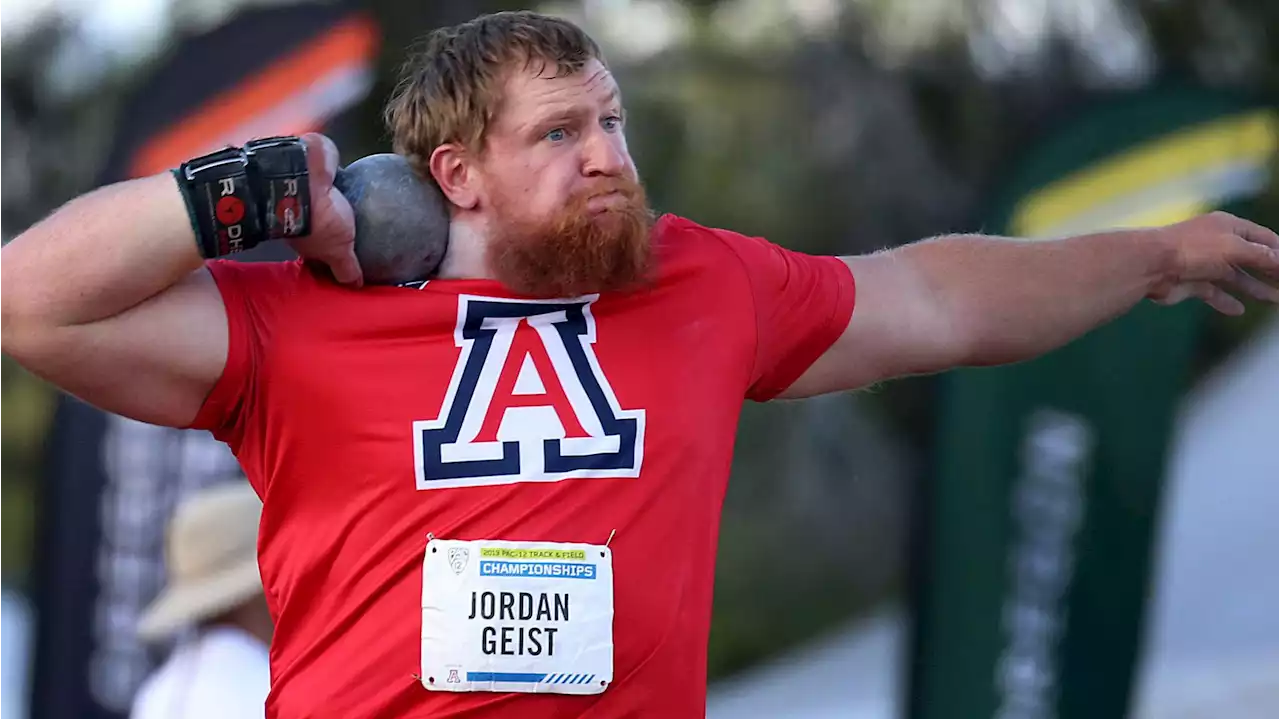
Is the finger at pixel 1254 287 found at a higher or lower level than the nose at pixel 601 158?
lower

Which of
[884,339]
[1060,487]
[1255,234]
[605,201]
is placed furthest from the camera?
[1060,487]

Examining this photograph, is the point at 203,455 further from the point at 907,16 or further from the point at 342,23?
the point at 907,16

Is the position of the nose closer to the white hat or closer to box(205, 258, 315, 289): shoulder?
box(205, 258, 315, 289): shoulder

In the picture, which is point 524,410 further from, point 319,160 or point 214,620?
point 214,620

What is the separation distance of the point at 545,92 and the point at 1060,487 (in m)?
3.91

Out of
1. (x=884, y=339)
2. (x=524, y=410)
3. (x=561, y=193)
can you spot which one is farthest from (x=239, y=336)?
(x=884, y=339)

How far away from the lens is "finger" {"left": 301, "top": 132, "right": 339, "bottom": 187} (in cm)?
242

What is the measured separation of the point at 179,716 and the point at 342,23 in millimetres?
3076

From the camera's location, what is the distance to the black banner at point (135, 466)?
5438 millimetres

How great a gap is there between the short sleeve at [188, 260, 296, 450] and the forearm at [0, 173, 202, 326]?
0.53 feet

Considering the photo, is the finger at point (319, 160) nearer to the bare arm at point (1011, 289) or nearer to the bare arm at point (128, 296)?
the bare arm at point (128, 296)

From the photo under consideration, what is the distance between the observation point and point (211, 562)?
149 inches

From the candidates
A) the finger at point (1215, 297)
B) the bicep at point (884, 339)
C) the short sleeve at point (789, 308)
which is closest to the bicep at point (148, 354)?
the short sleeve at point (789, 308)

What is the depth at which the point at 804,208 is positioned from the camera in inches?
350
